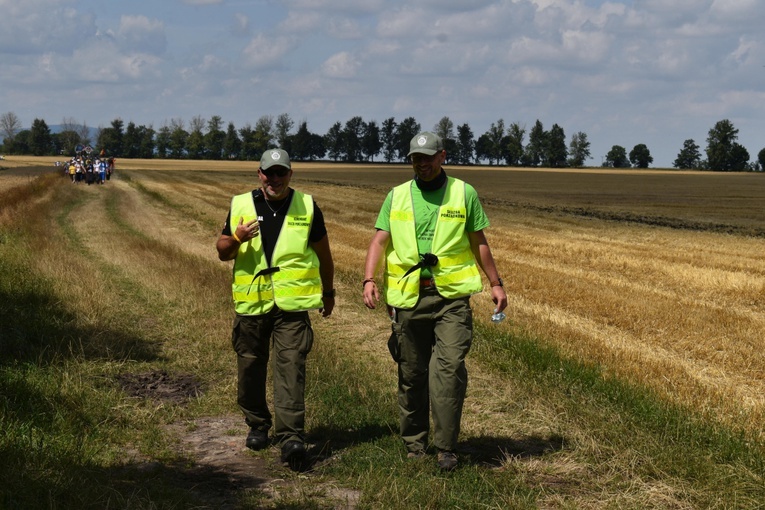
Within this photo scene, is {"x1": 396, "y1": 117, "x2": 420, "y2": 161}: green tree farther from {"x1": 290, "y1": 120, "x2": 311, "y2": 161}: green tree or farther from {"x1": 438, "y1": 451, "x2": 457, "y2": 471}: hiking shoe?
{"x1": 438, "y1": 451, "x2": 457, "y2": 471}: hiking shoe

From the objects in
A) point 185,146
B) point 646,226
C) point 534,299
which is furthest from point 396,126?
point 534,299

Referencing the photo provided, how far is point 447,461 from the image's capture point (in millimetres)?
5477

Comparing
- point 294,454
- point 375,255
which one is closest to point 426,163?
point 375,255

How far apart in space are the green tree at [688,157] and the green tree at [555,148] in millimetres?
23291

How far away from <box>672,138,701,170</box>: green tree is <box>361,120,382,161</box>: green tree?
59.3 m

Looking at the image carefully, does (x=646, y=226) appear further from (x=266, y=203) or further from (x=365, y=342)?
(x=266, y=203)

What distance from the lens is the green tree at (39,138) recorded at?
5802 inches

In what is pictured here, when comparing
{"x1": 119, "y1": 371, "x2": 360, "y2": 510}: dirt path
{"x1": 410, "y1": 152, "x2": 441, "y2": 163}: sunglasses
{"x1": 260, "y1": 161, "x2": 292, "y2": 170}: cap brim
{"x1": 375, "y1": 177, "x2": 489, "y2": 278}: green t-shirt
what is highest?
{"x1": 410, "y1": 152, "x2": 441, "y2": 163}: sunglasses

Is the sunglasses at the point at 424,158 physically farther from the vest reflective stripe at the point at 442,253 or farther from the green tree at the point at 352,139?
the green tree at the point at 352,139

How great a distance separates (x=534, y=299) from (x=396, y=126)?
432 ft

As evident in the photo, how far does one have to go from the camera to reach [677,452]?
5.54 m

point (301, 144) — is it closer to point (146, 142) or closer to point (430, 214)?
point (146, 142)

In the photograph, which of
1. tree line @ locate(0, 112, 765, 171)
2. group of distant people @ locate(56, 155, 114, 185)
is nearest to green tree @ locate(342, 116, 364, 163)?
tree line @ locate(0, 112, 765, 171)

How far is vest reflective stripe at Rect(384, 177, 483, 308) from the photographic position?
18.7 ft
